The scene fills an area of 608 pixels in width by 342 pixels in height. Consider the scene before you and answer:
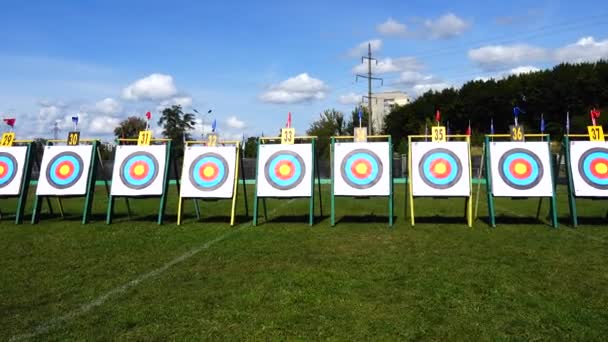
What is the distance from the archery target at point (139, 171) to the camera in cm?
1103

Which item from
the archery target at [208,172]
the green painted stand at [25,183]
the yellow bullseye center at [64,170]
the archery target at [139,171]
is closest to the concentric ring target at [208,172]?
the archery target at [208,172]

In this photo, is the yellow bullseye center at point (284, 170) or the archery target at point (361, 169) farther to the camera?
the yellow bullseye center at point (284, 170)

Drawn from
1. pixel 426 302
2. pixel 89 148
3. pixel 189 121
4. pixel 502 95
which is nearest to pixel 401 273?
pixel 426 302

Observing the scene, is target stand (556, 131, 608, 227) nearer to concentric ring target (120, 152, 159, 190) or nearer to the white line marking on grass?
the white line marking on grass

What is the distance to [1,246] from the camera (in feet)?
26.9

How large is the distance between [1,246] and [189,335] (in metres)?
5.70

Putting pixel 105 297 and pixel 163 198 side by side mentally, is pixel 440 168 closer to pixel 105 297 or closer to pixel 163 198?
pixel 163 198

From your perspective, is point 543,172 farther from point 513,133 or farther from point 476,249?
point 476,249

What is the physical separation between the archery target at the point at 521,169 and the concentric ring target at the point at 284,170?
3.89m

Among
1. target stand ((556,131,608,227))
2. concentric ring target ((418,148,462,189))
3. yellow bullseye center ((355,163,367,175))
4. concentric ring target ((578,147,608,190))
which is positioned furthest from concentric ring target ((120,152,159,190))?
concentric ring target ((578,147,608,190))

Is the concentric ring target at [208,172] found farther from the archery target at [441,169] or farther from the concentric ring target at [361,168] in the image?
the archery target at [441,169]

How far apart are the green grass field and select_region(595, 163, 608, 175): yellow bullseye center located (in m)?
1.09

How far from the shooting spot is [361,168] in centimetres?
1095

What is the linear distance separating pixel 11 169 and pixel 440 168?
9.38 m
